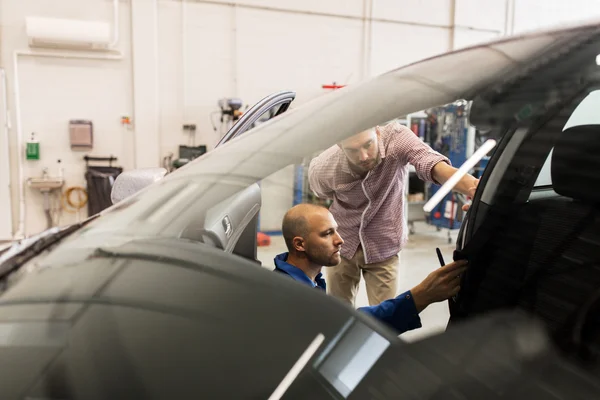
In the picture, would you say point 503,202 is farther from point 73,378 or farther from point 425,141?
point 73,378

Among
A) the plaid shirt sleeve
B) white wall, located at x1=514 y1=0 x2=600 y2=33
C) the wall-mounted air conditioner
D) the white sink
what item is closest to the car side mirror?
the plaid shirt sleeve

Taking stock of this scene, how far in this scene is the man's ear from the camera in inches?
37.4

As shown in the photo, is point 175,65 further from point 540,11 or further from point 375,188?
point 540,11

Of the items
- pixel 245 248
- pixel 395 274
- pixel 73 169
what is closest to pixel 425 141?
pixel 395 274

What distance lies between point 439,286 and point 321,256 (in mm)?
270

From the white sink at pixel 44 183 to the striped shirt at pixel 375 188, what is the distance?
5334 millimetres

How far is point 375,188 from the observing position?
110 centimetres

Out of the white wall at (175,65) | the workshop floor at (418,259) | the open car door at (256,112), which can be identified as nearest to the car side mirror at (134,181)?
the open car door at (256,112)

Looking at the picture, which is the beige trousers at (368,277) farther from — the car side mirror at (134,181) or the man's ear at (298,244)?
the car side mirror at (134,181)

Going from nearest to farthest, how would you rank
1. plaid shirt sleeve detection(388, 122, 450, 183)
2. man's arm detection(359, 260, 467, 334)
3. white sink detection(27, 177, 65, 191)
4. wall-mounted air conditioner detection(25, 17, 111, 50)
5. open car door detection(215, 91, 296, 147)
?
man's arm detection(359, 260, 467, 334), plaid shirt sleeve detection(388, 122, 450, 183), open car door detection(215, 91, 296, 147), wall-mounted air conditioner detection(25, 17, 111, 50), white sink detection(27, 177, 65, 191)

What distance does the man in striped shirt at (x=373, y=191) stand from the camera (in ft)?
3.05

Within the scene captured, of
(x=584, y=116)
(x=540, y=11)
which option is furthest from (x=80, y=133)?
(x=540, y=11)

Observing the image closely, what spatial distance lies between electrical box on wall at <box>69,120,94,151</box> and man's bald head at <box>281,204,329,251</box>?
17.5 ft

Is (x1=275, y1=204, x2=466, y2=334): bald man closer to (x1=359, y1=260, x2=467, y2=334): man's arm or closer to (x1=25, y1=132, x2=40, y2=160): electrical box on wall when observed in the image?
(x1=359, y1=260, x2=467, y2=334): man's arm
